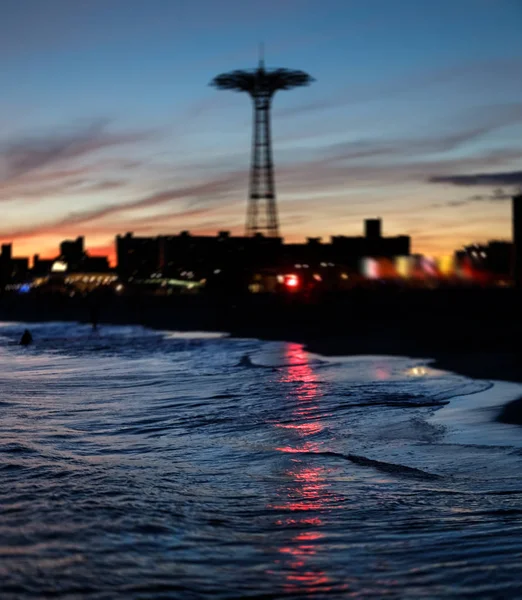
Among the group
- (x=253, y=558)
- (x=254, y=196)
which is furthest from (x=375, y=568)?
(x=254, y=196)

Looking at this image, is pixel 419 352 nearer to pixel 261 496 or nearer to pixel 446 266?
pixel 261 496

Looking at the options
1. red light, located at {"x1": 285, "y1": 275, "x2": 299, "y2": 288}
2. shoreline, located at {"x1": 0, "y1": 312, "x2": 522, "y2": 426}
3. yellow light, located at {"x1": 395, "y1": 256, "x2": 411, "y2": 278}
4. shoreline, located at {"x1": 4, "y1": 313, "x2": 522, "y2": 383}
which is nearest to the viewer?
shoreline, located at {"x1": 0, "y1": 312, "x2": 522, "y2": 426}

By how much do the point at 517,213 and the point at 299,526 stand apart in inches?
3949

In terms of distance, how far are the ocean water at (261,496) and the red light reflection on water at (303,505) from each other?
0.9 inches

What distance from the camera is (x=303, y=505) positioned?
8242 mm

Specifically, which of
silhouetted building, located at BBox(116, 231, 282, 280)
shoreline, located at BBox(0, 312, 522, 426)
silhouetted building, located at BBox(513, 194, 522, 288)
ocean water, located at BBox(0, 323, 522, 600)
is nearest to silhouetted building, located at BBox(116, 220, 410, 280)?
silhouetted building, located at BBox(116, 231, 282, 280)

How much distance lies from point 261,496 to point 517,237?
96435 mm

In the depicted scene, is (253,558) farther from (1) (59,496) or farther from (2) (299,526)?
(1) (59,496)

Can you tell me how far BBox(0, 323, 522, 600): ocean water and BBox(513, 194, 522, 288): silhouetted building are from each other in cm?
8022

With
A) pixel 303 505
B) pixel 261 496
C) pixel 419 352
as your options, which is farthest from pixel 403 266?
pixel 303 505

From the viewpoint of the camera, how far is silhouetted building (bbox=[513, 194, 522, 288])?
94938 millimetres

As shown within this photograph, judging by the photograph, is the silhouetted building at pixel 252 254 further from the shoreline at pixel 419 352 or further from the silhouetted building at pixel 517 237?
the shoreline at pixel 419 352

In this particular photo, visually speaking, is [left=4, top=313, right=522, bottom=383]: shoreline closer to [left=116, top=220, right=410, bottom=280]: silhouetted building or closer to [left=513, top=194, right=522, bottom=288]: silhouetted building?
[left=513, top=194, right=522, bottom=288]: silhouetted building

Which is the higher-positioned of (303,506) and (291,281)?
(291,281)
